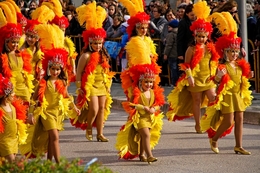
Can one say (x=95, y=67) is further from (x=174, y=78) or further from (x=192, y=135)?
(x=174, y=78)

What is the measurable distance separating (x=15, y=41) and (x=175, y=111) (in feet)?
10.4

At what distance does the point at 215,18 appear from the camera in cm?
1295

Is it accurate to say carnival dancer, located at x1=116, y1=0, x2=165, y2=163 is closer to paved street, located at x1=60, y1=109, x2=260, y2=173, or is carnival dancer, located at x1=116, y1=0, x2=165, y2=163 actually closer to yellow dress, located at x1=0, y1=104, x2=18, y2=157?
paved street, located at x1=60, y1=109, x2=260, y2=173

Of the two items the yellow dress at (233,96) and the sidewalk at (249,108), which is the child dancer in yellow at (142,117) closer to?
the yellow dress at (233,96)

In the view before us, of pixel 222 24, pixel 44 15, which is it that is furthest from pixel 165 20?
pixel 222 24

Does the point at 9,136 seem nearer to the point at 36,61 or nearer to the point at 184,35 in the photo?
the point at 36,61

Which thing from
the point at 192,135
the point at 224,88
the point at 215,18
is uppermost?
the point at 215,18

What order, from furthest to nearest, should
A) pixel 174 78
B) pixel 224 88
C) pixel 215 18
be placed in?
pixel 174 78 → pixel 215 18 → pixel 224 88

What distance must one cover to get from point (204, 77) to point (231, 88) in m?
1.88

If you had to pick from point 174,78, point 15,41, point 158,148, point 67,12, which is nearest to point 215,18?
point 158,148

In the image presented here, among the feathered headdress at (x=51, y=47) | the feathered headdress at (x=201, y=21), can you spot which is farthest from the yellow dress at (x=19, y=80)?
the feathered headdress at (x=201, y=21)

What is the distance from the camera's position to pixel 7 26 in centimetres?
1230

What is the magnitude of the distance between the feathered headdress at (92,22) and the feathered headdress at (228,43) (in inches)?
79.6

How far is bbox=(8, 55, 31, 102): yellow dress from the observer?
12.7m
